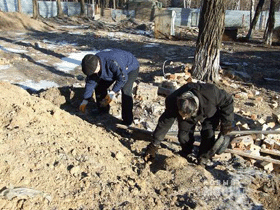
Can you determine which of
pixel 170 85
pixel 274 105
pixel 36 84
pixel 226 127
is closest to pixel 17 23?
pixel 36 84

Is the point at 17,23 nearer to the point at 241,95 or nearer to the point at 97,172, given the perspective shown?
the point at 241,95

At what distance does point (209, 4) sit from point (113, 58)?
3.70 meters

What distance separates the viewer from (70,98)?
17.4ft

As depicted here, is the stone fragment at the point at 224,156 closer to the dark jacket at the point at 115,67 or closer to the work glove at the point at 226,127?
the work glove at the point at 226,127

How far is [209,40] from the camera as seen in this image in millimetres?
6855

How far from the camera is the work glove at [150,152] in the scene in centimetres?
344

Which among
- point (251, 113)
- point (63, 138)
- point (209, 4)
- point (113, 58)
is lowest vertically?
point (251, 113)

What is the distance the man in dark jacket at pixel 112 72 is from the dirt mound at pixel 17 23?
14.3 m

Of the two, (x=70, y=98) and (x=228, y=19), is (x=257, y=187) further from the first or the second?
(x=228, y=19)

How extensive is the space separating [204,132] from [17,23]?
16494mm

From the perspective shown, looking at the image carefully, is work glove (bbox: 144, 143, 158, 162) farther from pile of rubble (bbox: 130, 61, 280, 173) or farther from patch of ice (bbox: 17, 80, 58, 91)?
patch of ice (bbox: 17, 80, 58, 91)

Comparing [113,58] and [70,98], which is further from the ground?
[113,58]

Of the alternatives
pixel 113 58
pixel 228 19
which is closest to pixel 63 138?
pixel 113 58

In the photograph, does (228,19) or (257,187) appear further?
(228,19)
